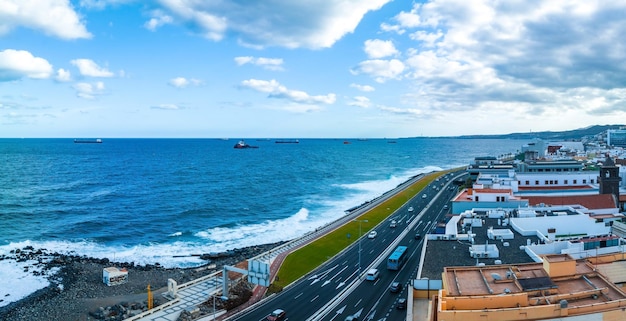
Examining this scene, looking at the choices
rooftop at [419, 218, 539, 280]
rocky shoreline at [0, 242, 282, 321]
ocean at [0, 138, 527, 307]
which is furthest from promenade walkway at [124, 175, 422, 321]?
rooftop at [419, 218, 539, 280]

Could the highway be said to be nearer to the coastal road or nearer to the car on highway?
the coastal road

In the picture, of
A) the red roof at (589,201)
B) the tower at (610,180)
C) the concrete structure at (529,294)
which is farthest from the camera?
the tower at (610,180)

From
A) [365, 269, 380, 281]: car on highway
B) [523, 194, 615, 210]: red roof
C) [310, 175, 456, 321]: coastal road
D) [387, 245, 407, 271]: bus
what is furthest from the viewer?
[523, 194, 615, 210]: red roof

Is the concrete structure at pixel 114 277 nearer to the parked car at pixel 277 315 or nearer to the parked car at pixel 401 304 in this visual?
the parked car at pixel 277 315

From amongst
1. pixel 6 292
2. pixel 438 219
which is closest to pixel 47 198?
pixel 6 292

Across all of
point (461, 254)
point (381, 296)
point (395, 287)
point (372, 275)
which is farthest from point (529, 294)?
point (372, 275)

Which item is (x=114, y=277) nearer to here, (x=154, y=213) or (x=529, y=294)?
(x=154, y=213)

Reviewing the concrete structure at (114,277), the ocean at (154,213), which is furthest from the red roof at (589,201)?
the concrete structure at (114,277)

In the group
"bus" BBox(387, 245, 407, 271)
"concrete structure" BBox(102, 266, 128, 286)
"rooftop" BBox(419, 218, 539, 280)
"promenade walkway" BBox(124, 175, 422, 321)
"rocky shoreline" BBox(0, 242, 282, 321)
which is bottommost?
"rocky shoreline" BBox(0, 242, 282, 321)
